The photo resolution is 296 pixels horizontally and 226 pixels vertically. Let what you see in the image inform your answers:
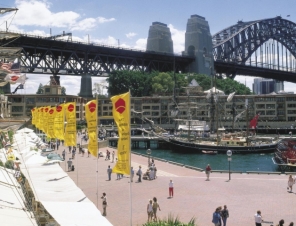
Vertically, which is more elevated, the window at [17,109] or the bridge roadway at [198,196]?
the window at [17,109]

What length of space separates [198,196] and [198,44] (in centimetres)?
14027

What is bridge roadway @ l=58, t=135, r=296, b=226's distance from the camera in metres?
25.0

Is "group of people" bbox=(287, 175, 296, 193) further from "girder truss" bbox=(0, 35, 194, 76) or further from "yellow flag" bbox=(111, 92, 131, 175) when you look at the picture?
"girder truss" bbox=(0, 35, 194, 76)

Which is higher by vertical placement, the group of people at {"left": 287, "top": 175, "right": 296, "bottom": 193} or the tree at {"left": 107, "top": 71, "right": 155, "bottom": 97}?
the tree at {"left": 107, "top": 71, "right": 155, "bottom": 97}

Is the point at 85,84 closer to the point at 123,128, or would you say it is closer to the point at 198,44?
the point at 198,44

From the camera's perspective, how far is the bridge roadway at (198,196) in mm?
25047

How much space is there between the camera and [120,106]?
66.4 feet

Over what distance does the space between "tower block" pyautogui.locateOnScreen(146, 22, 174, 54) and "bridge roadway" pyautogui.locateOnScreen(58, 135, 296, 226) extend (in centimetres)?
13258

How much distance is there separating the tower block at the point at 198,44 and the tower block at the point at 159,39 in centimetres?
863

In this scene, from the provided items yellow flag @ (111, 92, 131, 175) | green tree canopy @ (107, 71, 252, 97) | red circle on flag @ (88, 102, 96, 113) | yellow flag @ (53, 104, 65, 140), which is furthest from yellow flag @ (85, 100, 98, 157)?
green tree canopy @ (107, 71, 252, 97)

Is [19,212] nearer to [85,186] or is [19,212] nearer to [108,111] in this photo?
[85,186]

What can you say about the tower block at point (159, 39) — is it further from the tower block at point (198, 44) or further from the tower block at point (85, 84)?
the tower block at point (85, 84)

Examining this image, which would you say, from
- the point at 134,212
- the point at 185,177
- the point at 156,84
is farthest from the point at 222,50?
the point at 134,212

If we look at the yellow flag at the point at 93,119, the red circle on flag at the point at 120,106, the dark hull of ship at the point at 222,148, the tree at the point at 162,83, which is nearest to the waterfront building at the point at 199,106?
the tree at the point at 162,83
